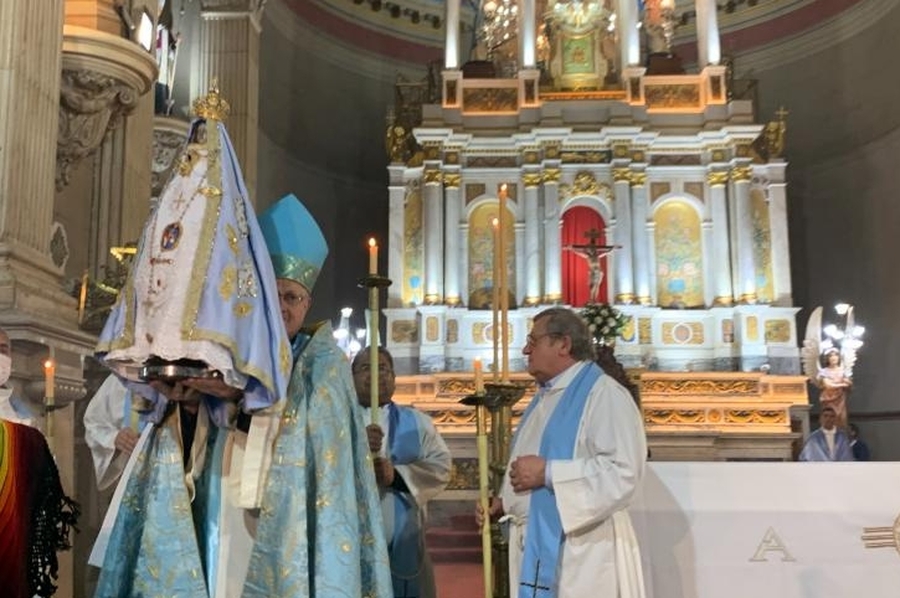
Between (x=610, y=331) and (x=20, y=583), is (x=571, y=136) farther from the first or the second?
(x=20, y=583)

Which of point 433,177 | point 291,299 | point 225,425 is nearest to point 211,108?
point 291,299

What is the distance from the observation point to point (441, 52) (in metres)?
16.9

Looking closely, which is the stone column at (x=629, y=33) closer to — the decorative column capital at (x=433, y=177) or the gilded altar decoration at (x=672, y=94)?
the gilded altar decoration at (x=672, y=94)

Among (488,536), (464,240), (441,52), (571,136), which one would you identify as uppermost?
(441,52)

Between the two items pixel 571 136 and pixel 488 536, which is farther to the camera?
pixel 571 136

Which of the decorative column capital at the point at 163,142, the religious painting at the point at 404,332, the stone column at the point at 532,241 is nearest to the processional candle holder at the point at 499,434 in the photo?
the decorative column capital at the point at 163,142

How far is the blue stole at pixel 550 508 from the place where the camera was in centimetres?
299

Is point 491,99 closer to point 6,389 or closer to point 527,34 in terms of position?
point 527,34

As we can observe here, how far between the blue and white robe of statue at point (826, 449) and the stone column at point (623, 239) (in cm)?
745

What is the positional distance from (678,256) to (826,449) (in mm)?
8243

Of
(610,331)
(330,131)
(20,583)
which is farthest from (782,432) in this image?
(20,583)

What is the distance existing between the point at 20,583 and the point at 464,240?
11.4m

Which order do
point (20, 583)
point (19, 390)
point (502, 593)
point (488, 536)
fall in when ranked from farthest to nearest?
point (19, 390)
point (502, 593)
point (488, 536)
point (20, 583)

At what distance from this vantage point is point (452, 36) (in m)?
14.3
